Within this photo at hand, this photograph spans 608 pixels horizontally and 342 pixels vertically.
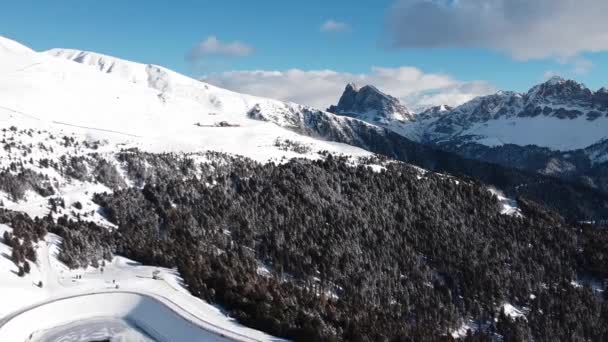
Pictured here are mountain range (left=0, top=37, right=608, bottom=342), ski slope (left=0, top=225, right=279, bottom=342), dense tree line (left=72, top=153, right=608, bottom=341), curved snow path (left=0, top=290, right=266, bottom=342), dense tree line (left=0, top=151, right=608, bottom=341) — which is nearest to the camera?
curved snow path (left=0, top=290, right=266, bottom=342)

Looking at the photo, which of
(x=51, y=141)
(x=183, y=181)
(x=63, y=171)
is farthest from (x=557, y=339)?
(x=51, y=141)

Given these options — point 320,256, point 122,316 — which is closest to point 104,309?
point 122,316

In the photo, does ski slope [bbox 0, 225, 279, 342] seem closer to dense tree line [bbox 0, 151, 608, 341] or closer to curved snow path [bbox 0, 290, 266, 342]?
curved snow path [bbox 0, 290, 266, 342]

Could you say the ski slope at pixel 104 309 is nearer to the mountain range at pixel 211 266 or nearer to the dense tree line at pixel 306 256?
the mountain range at pixel 211 266

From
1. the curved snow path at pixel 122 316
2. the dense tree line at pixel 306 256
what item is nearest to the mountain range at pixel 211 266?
the curved snow path at pixel 122 316

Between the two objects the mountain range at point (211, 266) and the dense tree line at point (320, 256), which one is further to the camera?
the dense tree line at point (320, 256)

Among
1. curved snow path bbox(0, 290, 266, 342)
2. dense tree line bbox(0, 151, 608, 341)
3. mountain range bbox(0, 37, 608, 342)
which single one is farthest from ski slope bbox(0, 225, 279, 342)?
dense tree line bbox(0, 151, 608, 341)

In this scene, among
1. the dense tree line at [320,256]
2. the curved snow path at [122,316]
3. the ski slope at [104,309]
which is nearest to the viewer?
the curved snow path at [122,316]

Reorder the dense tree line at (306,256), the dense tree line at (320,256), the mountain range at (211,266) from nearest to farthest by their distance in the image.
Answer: the mountain range at (211,266), the dense tree line at (306,256), the dense tree line at (320,256)
